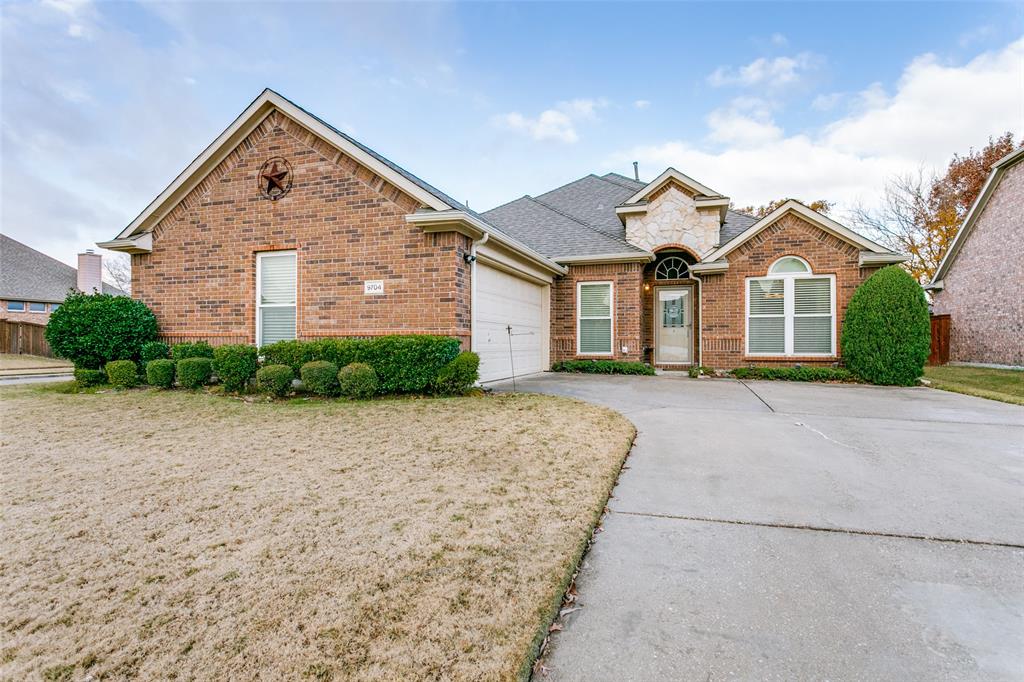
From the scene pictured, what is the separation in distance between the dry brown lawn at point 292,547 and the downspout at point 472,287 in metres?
3.15

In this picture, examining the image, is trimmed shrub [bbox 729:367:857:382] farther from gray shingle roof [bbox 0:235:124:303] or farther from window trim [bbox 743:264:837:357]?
gray shingle roof [bbox 0:235:124:303]

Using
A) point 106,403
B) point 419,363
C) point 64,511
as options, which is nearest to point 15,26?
point 106,403

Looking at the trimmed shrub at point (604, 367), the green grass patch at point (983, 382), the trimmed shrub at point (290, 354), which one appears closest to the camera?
the trimmed shrub at point (290, 354)

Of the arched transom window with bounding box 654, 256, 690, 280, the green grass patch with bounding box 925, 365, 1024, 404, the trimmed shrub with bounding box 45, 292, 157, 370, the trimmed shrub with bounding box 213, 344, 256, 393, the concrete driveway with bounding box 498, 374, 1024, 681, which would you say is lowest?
the concrete driveway with bounding box 498, 374, 1024, 681

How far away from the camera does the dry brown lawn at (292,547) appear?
1.80 metres

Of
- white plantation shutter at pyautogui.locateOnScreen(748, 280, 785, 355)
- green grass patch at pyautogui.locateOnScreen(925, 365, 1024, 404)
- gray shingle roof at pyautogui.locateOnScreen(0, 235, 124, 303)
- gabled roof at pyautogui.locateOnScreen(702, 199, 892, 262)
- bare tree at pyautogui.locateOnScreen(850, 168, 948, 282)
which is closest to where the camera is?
green grass patch at pyautogui.locateOnScreen(925, 365, 1024, 404)

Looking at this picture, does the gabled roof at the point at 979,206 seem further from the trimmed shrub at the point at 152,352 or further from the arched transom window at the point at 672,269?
the trimmed shrub at the point at 152,352

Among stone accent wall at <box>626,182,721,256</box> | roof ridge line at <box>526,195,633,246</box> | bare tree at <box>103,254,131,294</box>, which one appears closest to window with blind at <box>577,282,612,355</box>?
roof ridge line at <box>526,195,633,246</box>

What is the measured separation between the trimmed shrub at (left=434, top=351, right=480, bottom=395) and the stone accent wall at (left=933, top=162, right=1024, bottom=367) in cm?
1637

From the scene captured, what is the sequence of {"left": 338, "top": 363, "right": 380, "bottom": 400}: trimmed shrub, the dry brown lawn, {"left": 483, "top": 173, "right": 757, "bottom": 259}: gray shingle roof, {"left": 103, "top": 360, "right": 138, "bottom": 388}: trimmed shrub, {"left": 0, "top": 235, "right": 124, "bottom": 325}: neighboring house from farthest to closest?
{"left": 0, "top": 235, "right": 124, "bottom": 325}: neighboring house, {"left": 483, "top": 173, "right": 757, "bottom": 259}: gray shingle roof, {"left": 103, "top": 360, "right": 138, "bottom": 388}: trimmed shrub, {"left": 338, "top": 363, "right": 380, "bottom": 400}: trimmed shrub, the dry brown lawn

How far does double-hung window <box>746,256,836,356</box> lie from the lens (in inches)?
435

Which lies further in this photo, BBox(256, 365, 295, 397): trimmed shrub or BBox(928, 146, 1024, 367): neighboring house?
BBox(928, 146, 1024, 367): neighboring house

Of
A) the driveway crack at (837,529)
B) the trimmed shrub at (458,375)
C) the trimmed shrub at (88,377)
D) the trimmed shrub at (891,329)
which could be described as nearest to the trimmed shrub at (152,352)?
the trimmed shrub at (88,377)

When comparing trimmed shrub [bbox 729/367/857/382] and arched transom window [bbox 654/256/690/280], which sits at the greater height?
arched transom window [bbox 654/256/690/280]
